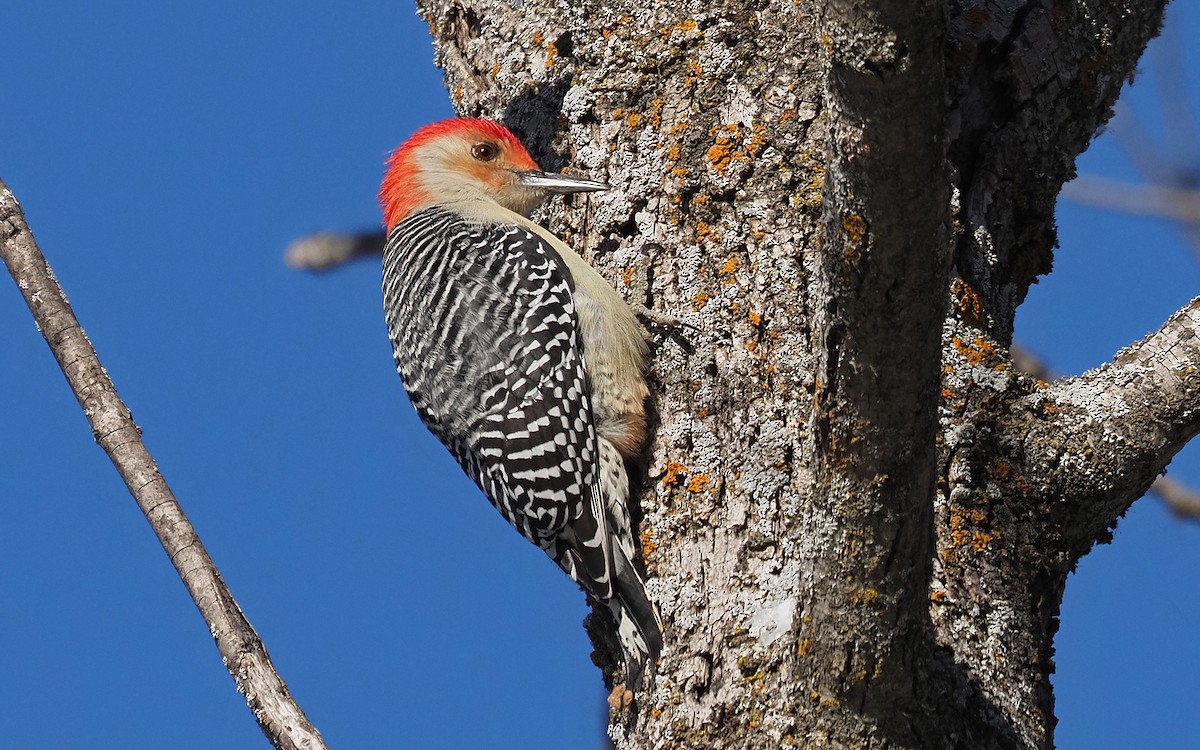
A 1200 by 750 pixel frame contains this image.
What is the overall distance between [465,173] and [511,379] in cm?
131

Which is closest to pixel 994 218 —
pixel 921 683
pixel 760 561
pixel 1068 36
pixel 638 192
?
pixel 1068 36

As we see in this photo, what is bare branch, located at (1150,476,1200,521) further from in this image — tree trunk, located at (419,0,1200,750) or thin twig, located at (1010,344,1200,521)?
tree trunk, located at (419,0,1200,750)

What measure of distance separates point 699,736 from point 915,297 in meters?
1.33

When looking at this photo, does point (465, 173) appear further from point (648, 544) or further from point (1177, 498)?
point (1177, 498)

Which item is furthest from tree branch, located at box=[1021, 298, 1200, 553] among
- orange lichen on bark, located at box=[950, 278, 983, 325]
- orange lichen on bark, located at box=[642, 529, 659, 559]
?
orange lichen on bark, located at box=[642, 529, 659, 559]

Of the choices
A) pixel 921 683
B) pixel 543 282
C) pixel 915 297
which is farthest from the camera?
pixel 543 282

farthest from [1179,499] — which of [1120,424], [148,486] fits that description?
[148,486]

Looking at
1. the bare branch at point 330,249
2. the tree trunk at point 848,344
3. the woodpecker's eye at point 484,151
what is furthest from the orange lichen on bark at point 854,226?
the bare branch at point 330,249

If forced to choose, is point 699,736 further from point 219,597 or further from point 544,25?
point 544,25

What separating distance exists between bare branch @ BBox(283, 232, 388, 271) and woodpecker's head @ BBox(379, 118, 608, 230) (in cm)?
14

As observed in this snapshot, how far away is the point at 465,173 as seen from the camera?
5027mm

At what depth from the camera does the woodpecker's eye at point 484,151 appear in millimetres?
4742

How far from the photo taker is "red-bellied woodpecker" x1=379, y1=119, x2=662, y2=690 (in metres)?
3.65

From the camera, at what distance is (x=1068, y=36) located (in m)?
3.95
